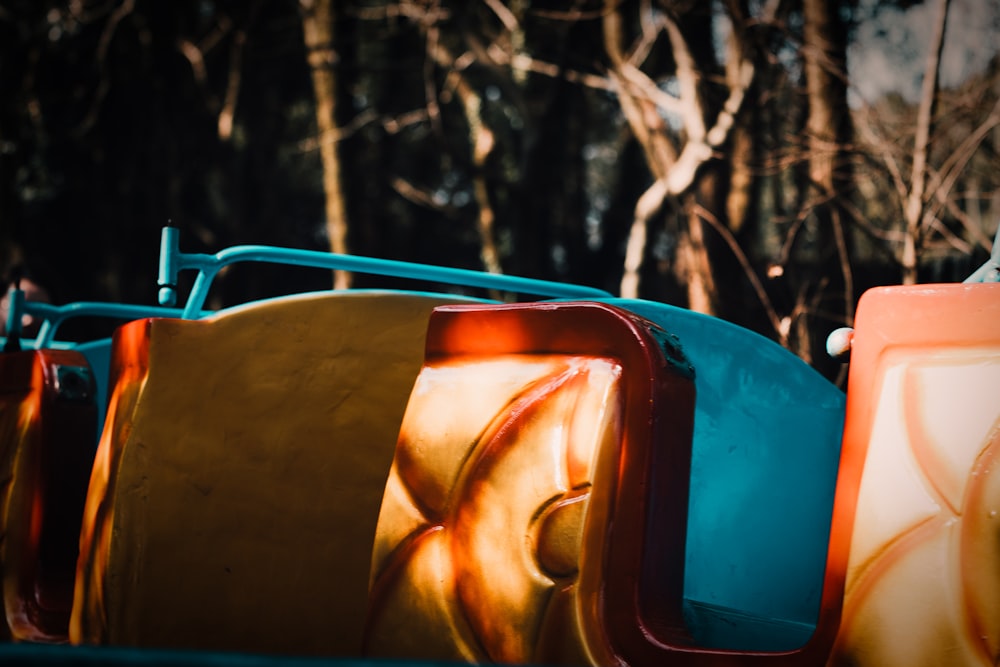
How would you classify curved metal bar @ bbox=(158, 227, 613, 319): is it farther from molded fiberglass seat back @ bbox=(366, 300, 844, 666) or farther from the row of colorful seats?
molded fiberglass seat back @ bbox=(366, 300, 844, 666)

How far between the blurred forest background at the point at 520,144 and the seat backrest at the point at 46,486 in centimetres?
248

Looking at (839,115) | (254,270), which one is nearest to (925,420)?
(839,115)

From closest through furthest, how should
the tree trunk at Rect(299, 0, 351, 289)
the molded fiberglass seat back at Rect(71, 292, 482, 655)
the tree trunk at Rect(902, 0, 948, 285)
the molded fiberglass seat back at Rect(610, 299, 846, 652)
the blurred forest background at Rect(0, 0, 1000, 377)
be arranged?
the molded fiberglass seat back at Rect(610, 299, 846, 652) → the molded fiberglass seat back at Rect(71, 292, 482, 655) → the tree trunk at Rect(902, 0, 948, 285) → the blurred forest background at Rect(0, 0, 1000, 377) → the tree trunk at Rect(299, 0, 351, 289)

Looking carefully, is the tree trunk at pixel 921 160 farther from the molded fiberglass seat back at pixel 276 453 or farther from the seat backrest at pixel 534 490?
the seat backrest at pixel 534 490

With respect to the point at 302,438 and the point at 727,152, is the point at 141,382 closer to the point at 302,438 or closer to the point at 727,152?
the point at 302,438

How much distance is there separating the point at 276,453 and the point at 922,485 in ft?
4.30

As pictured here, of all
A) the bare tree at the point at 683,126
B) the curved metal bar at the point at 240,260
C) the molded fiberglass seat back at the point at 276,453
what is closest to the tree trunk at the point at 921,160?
the bare tree at the point at 683,126

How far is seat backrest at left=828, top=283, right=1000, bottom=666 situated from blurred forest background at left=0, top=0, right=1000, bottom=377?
A: 2.76 meters

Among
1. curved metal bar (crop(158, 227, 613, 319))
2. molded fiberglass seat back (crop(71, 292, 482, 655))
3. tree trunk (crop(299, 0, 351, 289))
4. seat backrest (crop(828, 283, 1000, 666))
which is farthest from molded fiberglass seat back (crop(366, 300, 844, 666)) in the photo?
tree trunk (crop(299, 0, 351, 289))

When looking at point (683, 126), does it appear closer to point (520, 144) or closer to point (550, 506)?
point (520, 144)

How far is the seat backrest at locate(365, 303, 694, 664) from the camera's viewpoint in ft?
4.28

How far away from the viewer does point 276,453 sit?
2.12 m

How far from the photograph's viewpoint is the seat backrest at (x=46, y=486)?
102 inches

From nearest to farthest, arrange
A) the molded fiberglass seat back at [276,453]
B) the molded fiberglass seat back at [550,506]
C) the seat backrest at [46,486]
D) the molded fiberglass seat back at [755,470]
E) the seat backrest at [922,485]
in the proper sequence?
1. the seat backrest at [922,485]
2. the molded fiberglass seat back at [550,506]
3. the molded fiberglass seat back at [755,470]
4. the molded fiberglass seat back at [276,453]
5. the seat backrest at [46,486]
